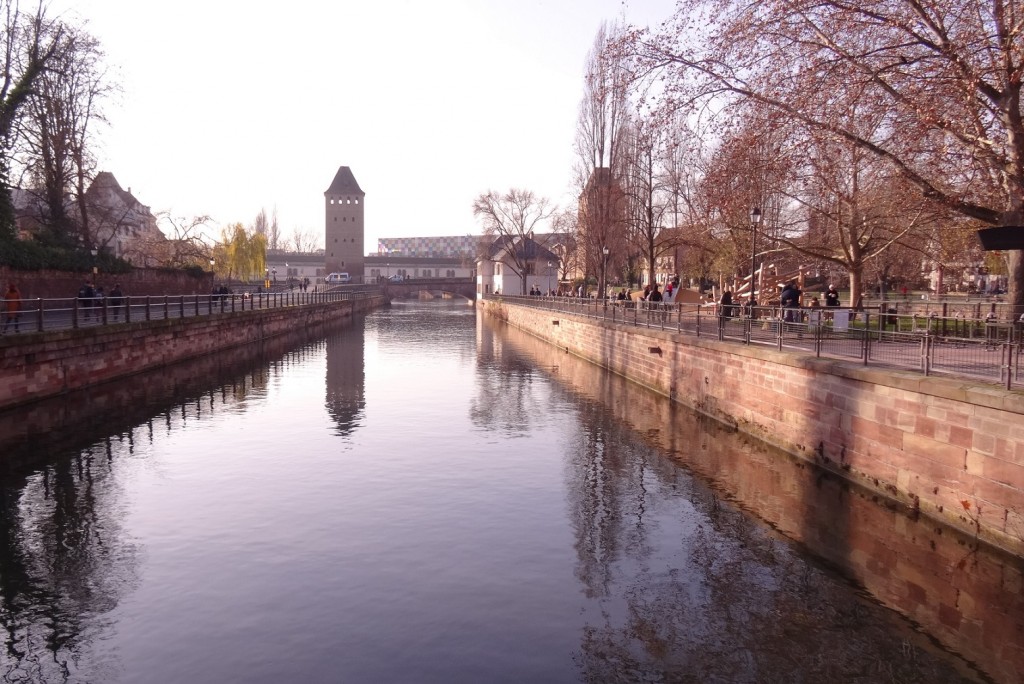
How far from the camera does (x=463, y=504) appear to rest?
482 inches

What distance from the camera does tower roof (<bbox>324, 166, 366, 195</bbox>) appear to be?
139m

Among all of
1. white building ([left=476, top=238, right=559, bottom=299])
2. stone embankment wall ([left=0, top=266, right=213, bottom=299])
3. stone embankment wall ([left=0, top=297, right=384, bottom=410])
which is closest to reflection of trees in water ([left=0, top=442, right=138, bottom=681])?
stone embankment wall ([left=0, top=297, right=384, bottom=410])

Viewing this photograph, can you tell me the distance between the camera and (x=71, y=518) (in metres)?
11.4

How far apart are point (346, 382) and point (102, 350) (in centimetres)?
780

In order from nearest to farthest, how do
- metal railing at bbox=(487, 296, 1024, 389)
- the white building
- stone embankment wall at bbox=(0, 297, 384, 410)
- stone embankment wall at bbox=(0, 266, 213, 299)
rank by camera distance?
1. metal railing at bbox=(487, 296, 1024, 389)
2. stone embankment wall at bbox=(0, 297, 384, 410)
3. stone embankment wall at bbox=(0, 266, 213, 299)
4. the white building

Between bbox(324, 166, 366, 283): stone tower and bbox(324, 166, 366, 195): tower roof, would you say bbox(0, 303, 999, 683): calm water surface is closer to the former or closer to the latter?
bbox(324, 166, 366, 283): stone tower

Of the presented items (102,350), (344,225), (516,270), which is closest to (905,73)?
(102,350)

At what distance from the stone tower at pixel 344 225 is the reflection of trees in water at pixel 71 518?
11808 centimetres

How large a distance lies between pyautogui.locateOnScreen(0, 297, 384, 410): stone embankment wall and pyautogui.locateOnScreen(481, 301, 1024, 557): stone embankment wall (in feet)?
55.5

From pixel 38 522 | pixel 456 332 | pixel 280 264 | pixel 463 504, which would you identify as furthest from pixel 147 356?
pixel 280 264

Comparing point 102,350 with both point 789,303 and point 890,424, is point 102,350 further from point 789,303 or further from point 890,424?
point 890,424

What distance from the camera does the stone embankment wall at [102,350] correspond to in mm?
18484

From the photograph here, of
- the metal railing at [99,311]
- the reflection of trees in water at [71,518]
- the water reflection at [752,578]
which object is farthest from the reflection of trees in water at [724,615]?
the metal railing at [99,311]

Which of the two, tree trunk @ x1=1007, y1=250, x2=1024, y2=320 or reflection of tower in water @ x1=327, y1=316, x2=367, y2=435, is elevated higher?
tree trunk @ x1=1007, y1=250, x2=1024, y2=320
